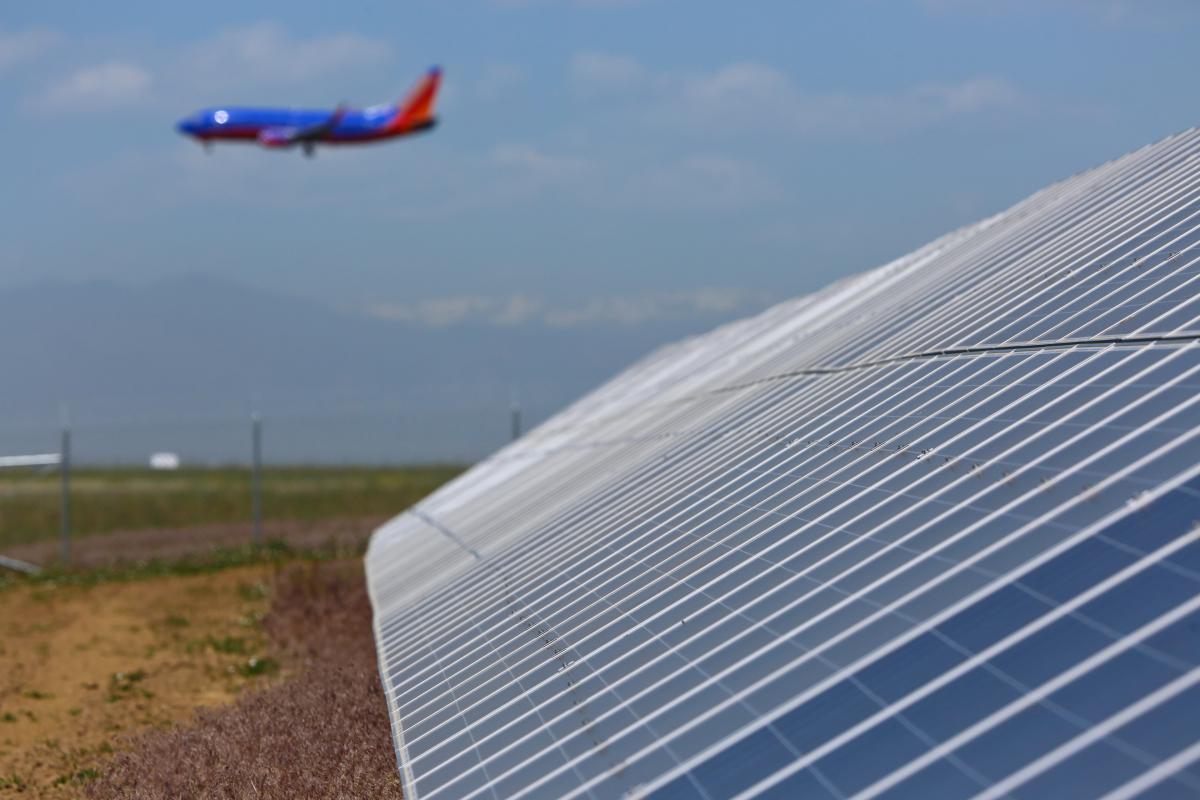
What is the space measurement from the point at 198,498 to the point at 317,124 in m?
29.1

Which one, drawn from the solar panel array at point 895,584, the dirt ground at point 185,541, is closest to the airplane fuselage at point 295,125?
the dirt ground at point 185,541

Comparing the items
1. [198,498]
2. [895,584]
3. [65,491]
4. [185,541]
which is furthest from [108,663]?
[198,498]

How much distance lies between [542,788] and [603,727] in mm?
434

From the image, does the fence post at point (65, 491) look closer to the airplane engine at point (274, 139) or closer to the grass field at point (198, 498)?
the grass field at point (198, 498)

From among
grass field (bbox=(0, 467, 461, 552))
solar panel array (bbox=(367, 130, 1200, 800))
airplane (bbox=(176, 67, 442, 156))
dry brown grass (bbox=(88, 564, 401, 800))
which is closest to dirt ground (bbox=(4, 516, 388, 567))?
grass field (bbox=(0, 467, 461, 552))

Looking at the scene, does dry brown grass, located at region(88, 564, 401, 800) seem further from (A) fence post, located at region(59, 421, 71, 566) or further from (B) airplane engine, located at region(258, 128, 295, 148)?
(B) airplane engine, located at region(258, 128, 295, 148)

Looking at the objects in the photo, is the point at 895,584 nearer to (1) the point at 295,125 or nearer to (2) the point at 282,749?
(2) the point at 282,749

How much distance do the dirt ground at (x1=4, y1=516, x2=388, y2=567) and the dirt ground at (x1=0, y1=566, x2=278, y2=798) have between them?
11.8 feet

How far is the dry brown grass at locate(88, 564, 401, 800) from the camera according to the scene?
813cm

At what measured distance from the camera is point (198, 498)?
164 feet

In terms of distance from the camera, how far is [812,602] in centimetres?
590

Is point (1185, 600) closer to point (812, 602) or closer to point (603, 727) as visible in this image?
point (812, 602)

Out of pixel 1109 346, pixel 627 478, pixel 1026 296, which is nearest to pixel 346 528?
pixel 627 478

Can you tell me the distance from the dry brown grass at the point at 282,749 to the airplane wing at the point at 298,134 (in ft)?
193
